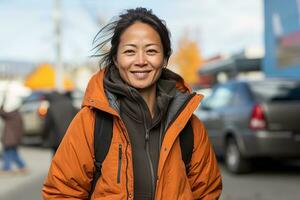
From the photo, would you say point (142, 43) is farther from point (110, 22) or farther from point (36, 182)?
point (36, 182)

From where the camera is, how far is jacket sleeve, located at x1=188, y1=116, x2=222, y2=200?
2488 millimetres

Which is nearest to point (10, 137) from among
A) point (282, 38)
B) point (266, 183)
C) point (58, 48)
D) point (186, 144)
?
point (266, 183)

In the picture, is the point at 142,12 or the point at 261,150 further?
the point at 261,150

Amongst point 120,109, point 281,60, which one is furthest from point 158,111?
point 281,60

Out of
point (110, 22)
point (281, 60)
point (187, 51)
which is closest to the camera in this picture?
point (110, 22)

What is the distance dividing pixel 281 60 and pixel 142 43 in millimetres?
11118

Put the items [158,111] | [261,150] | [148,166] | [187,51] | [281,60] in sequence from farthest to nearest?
[187,51]
[281,60]
[261,150]
[158,111]
[148,166]

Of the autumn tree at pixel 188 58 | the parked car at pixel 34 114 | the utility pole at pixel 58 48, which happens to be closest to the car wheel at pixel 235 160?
the parked car at pixel 34 114

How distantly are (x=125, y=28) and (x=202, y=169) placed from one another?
704mm

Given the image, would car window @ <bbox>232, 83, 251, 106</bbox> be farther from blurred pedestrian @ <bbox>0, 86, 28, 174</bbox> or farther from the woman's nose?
the woman's nose

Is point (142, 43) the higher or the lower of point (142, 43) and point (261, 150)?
the higher

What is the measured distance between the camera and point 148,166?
7.63ft

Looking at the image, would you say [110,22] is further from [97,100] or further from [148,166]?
[148,166]

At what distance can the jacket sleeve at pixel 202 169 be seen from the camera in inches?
98.0
